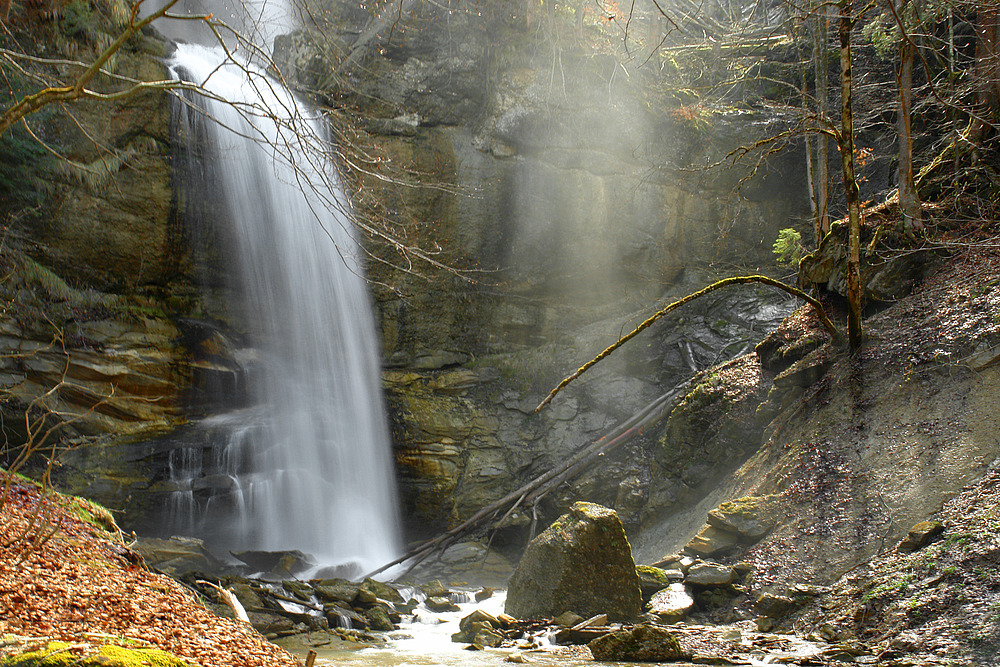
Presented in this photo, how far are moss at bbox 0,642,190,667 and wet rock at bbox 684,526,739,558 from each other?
5372 mm

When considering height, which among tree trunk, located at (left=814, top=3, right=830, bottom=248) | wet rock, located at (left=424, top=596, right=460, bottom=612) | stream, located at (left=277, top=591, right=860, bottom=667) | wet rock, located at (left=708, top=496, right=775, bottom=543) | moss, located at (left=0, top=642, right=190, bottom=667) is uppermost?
tree trunk, located at (left=814, top=3, right=830, bottom=248)

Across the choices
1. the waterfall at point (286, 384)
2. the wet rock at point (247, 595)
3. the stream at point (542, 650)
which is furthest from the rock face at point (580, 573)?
the waterfall at point (286, 384)

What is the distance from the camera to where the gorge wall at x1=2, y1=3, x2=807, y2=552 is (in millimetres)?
10922

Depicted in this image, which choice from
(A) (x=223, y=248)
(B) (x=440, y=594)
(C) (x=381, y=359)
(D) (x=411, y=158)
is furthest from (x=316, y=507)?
(D) (x=411, y=158)

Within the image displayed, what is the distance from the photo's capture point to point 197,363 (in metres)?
11.9

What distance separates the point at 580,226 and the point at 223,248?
7449 mm

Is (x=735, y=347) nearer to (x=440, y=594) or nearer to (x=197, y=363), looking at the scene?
(x=440, y=594)

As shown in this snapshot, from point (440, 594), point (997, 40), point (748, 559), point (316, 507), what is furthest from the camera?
point (316, 507)

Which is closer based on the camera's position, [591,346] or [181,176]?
[181,176]

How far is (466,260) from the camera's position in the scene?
13844 millimetres

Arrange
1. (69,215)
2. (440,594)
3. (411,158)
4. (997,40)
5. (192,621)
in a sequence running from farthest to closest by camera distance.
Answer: (411,158) → (69,215) → (440,594) → (997,40) → (192,621)

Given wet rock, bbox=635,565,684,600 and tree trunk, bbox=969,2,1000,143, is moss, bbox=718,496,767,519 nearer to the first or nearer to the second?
wet rock, bbox=635,565,684,600

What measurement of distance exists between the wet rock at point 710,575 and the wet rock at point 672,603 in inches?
5.7

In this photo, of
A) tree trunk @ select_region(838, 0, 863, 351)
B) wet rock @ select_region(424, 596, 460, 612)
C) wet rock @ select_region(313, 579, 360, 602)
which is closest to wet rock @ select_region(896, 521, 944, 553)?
tree trunk @ select_region(838, 0, 863, 351)
